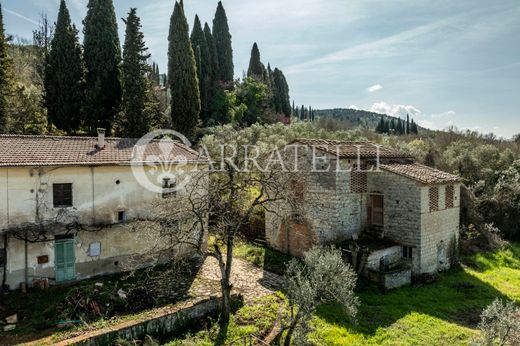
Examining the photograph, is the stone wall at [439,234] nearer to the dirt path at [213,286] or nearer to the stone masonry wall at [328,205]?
the stone masonry wall at [328,205]

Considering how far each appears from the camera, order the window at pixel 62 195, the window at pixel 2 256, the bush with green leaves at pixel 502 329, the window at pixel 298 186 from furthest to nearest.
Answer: the window at pixel 298 186, the window at pixel 62 195, the window at pixel 2 256, the bush with green leaves at pixel 502 329

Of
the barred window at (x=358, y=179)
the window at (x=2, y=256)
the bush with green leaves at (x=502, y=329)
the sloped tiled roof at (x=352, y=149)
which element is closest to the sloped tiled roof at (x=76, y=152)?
the window at (x=2, y=256)

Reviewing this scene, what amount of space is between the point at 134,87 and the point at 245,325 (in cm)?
2059

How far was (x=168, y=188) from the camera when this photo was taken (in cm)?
1778

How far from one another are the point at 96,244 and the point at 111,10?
22.4 meters

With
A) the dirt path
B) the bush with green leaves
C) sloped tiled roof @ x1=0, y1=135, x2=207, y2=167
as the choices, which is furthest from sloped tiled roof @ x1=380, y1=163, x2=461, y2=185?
sloped tiled roof @ x1=0, y1=135, x2=207, y2=167

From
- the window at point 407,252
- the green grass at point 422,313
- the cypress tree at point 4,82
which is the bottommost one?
the green grass at point 422,313

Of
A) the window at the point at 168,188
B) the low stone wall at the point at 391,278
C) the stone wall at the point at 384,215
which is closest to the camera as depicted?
the low stone wall at the point at 391,278

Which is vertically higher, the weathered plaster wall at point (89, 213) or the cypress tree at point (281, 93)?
the cypress tree at point (281, 93)

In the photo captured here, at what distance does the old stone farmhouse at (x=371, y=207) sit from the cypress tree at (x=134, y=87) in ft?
43.1

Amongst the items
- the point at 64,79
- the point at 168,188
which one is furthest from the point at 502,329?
the point at 64,79

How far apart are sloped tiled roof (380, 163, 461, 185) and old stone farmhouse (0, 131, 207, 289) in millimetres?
9812

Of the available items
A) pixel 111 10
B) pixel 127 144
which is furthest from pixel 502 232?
pixel 111 10

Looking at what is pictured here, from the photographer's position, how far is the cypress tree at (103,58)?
91.8 feet
